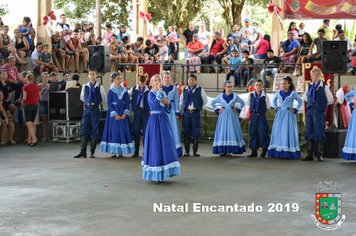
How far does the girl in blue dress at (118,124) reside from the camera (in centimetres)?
1079

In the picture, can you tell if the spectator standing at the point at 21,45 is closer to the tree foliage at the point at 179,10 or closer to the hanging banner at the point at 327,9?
the hanging banner at the point at 327,9

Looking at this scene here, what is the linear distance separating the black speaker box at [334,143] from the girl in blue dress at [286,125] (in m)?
0.62

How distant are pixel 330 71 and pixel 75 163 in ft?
17.2

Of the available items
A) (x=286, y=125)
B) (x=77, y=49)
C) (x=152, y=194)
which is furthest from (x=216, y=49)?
(x=152, y=194)

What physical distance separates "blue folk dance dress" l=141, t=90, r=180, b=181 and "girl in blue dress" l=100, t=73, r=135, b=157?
266 cm

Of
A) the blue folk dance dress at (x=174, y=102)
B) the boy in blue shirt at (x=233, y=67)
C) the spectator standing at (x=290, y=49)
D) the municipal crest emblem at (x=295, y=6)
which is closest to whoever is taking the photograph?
the blue folk dance dress at (x=174, y=102)

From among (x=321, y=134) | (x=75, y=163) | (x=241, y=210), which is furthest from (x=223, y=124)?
(x=241, y=210)

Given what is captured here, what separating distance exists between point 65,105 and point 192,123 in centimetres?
386

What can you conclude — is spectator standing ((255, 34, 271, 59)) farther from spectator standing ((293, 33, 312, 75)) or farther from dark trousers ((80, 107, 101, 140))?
dark trousers ((80, 107, 101, 140))

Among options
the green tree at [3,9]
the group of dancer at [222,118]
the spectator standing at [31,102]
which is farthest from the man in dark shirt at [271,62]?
the green tree at [3,9]

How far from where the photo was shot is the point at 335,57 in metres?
10.8

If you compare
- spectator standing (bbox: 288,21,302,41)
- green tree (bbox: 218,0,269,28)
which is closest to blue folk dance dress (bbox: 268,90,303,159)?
spectator standing (bbox: 288,21,302,41)

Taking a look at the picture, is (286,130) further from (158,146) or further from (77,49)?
(77,49)

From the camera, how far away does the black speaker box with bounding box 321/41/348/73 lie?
10.8m
